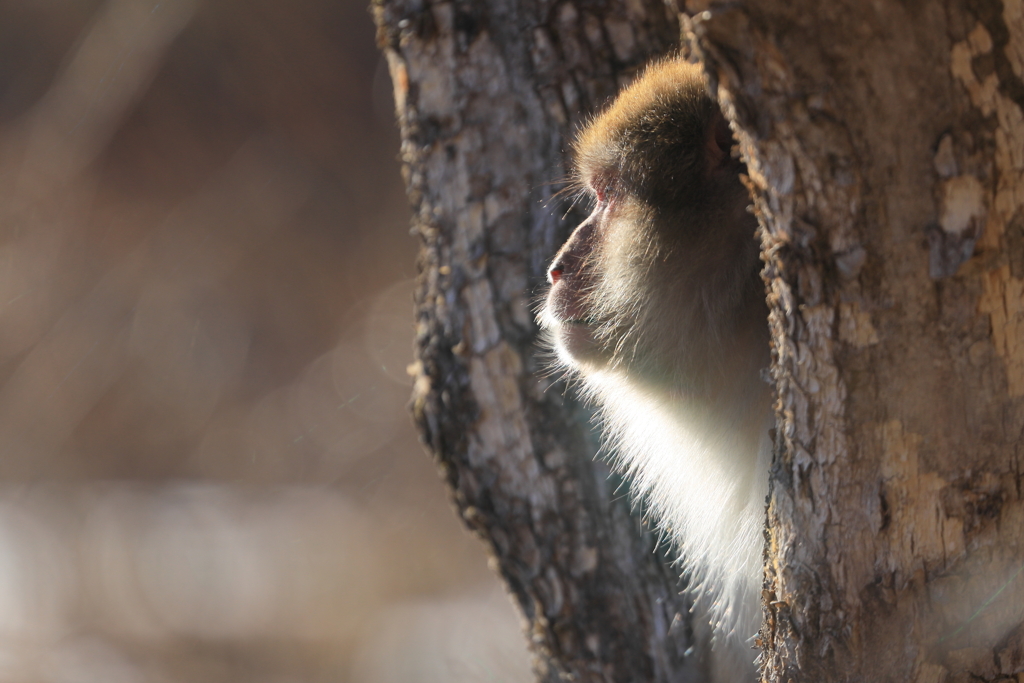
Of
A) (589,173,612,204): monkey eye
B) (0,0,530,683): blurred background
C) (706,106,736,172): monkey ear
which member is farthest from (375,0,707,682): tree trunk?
(0,0,530,683): blurred background

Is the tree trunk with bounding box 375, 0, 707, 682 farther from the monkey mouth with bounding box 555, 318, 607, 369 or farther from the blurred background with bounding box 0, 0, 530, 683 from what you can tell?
the blurred background with bounding box 0, 0, 530, 683

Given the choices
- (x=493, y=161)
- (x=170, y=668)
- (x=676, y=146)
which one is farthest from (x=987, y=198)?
(x=170, y=668)

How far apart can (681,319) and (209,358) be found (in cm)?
663

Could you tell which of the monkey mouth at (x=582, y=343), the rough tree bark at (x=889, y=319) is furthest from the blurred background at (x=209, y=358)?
the rough tree bark at (x=889, y=319)

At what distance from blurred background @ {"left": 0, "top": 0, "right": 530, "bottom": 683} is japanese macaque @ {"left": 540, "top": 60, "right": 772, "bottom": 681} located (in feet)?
11.9

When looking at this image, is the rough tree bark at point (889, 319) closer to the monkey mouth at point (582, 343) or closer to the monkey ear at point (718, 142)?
the monkey ear at point (718, 142)

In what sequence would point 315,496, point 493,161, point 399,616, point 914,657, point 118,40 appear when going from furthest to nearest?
point 315,496 → point 118,40 → point 399,616 → point 493,161 → point 914,657

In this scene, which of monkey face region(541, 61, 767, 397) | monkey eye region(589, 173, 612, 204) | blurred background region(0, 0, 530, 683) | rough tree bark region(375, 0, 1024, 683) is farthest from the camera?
blurred background region(0, 0, 530, 683)

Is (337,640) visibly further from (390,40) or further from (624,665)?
(390,40)

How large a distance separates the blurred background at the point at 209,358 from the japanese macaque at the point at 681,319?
11.9 feet

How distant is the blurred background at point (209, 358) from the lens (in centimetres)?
582

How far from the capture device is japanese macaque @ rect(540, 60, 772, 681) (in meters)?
1.48

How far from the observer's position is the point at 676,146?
1.50 meters

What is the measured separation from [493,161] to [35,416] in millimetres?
6018
